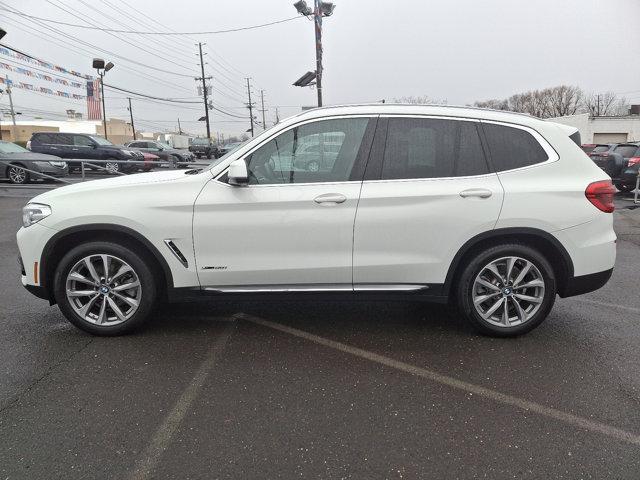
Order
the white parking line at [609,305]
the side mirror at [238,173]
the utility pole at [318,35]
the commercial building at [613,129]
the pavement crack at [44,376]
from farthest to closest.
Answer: the commercial building at [613,129]
the utility pole at [318,35]
the white parking line at [609,305]
the side mirror at [238,173]
the pavement crack at [44,376]

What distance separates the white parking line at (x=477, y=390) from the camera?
8.51 ft

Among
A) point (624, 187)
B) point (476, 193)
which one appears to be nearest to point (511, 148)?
point (476, 193)

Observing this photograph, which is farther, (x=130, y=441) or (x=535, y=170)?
(x=535, y=170)

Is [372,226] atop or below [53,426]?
atop

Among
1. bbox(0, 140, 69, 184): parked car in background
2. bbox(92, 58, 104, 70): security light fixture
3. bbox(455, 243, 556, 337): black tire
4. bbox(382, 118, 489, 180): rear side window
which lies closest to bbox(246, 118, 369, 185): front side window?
bbox(382, 118, 489, 180): rear side window

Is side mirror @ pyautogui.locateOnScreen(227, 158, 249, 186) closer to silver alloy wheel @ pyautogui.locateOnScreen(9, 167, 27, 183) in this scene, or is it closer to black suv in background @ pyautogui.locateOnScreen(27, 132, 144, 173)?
silver alloy wheel @ pyautogui.locateOnScreen(9, 167, 27, 183)

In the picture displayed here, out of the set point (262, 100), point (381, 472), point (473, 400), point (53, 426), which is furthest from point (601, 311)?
point (262, 100)

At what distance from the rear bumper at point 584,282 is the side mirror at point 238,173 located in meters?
2.65

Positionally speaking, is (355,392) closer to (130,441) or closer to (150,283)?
(130,441)

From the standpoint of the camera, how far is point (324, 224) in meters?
3.51

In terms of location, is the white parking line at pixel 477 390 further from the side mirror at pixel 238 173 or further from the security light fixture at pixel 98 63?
the security light fixture at pixel 98 63

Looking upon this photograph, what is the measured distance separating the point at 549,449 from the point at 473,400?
0.53 meters

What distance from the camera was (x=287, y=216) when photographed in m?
3.51

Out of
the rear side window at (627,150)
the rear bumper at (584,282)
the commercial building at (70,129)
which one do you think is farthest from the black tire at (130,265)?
the commercial building at (70,129)
